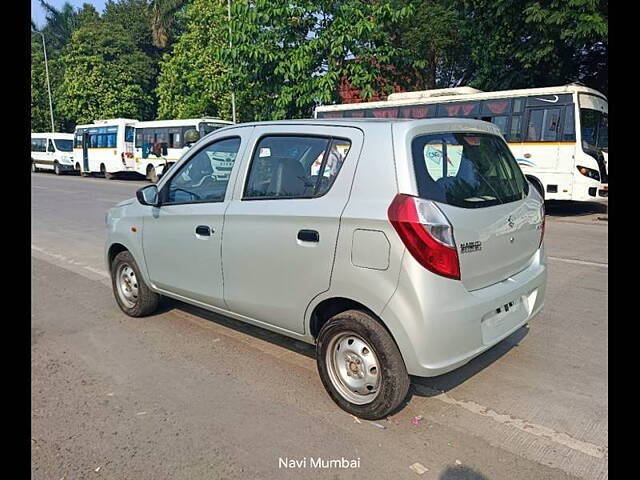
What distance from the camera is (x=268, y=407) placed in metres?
3.21

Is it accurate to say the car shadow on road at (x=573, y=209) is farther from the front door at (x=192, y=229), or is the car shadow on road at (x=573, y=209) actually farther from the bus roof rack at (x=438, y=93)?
the front door at (x=192, y=229)

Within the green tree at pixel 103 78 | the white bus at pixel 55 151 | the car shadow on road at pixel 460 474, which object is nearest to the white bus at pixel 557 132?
the car shadow on road at pixel 460 474

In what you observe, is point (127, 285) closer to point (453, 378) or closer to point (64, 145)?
point (453, 378)

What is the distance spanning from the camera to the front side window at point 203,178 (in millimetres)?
3826

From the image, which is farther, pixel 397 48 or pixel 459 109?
pixel 397 48

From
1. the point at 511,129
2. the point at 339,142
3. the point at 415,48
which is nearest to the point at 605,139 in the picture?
the point at 511,129

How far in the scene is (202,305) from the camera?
4.14m

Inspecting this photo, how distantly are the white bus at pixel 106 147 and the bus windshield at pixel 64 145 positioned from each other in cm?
275

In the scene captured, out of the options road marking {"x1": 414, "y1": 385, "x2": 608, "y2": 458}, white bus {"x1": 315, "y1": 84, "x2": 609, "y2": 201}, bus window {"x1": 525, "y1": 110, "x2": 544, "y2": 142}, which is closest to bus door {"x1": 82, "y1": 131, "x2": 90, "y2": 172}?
white bus {"x1": 315, "y1": 84, "x2": 609, "y2": 201}

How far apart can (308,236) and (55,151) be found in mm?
31566

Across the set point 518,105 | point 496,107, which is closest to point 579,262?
point 518,105

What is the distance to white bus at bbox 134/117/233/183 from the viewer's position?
20641mm

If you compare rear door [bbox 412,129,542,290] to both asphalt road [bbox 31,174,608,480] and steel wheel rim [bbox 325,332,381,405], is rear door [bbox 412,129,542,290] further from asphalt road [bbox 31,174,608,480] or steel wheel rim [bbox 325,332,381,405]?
asphalt road [bbox 31,174,608,480]

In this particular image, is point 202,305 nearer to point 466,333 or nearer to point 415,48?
point 466,333
